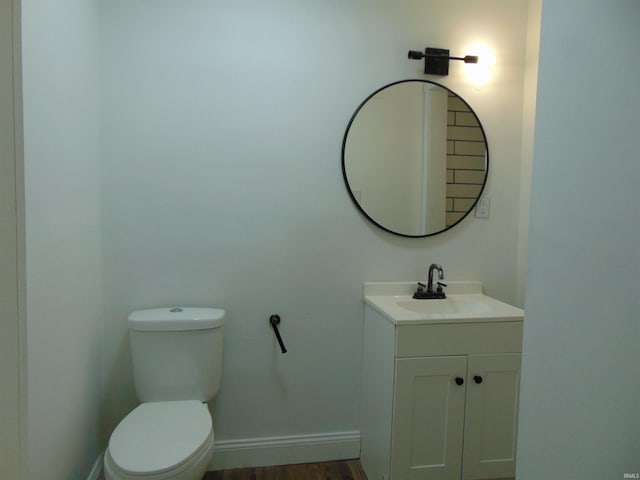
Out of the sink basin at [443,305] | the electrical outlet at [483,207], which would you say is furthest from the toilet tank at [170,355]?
the electrical outlet at [483,207]

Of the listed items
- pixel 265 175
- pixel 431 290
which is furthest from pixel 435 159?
pixel 265 175

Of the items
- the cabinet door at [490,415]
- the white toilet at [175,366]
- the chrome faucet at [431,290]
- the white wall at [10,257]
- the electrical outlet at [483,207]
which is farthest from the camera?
the electrical outlet at [483,207]

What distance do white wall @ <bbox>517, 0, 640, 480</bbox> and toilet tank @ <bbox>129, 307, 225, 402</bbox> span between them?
1350 mm

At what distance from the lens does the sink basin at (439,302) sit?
184 cm

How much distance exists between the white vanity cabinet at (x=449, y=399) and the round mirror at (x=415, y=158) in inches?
23.9

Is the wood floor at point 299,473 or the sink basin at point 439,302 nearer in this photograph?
the sink basin at point 439,302

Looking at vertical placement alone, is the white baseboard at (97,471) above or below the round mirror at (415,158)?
below

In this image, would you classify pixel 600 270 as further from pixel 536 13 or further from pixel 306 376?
pixel 536 13

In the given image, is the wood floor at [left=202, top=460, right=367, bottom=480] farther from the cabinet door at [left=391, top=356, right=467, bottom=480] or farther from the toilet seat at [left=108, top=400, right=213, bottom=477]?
the toilet seat at [left=108, top=400, right=213, bottom=477]

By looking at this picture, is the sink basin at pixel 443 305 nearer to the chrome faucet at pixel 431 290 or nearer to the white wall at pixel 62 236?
the chrome faucet at pixel 431 290

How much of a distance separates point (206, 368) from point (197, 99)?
1253mm

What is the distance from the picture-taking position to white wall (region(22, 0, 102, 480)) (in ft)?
4.00

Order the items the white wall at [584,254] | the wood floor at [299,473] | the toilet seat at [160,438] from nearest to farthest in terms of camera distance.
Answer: the white wall at [584,254] < the toilet seat at [160,438] < the wood floor at [299,473]

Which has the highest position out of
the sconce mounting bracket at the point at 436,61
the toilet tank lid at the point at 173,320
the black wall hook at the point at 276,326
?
the sconce mounting bracket at the point at 436,61
